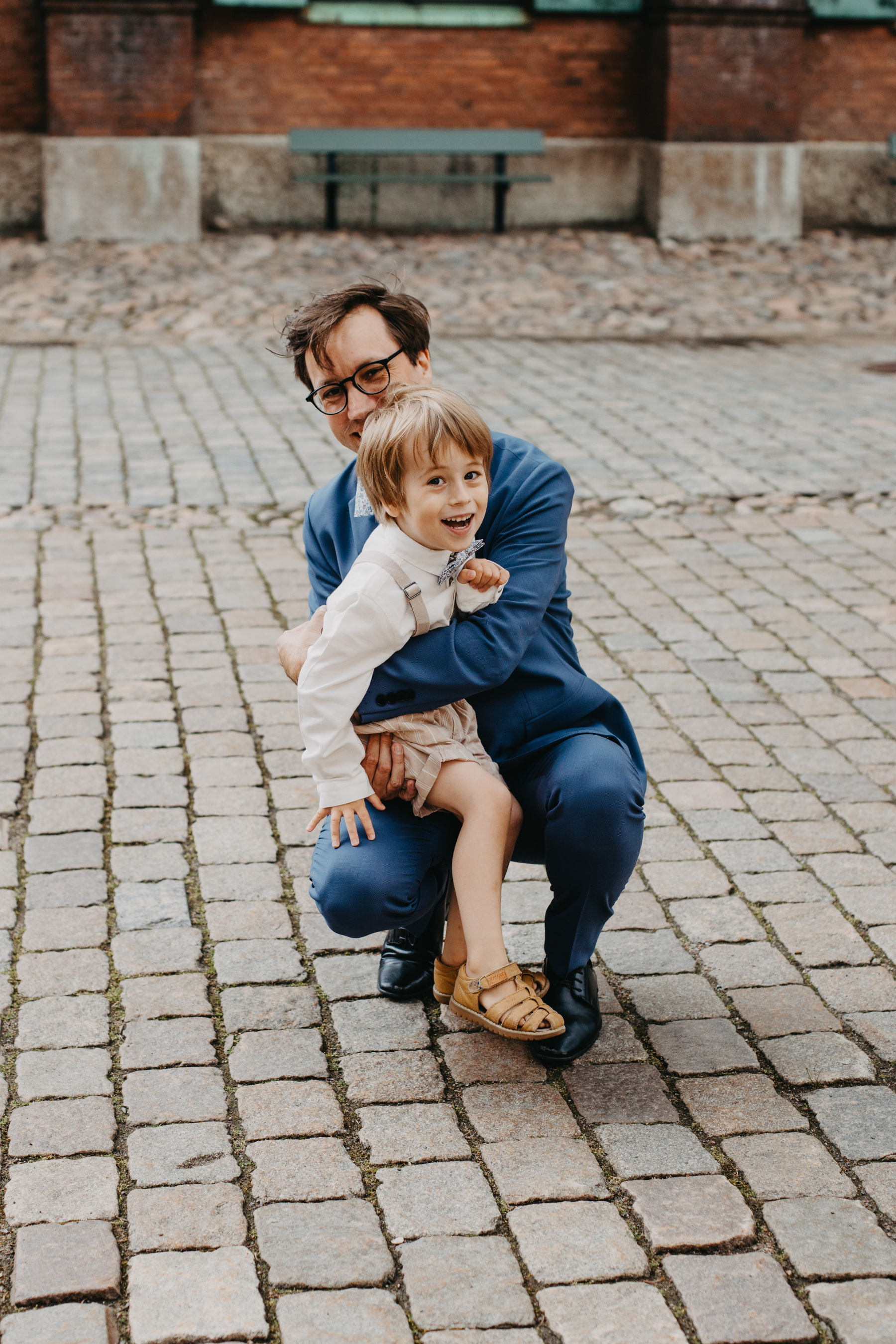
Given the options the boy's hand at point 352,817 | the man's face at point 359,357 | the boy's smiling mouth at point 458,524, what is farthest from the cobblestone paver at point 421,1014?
the man's face at point 359,357

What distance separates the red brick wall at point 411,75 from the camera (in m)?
15.1

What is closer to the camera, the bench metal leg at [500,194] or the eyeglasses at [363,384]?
the eyeglasses at [363,384]

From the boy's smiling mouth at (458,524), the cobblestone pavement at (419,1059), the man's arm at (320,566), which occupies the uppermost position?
the boy's smiling mouth at (458,524)

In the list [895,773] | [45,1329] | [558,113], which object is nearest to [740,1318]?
[45,1329]

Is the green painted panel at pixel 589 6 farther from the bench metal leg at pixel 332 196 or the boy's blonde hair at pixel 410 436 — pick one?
the boy's blonde hair at pixel 410 436

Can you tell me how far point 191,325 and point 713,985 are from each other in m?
9.51

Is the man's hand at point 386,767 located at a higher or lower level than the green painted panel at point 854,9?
lower

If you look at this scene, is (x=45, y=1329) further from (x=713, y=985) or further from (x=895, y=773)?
(x=895, y=773)

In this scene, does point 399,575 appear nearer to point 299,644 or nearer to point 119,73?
point 299,644

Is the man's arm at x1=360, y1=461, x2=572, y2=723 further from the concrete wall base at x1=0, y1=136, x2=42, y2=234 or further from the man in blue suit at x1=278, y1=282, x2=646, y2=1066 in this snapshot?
the concrete wall base at x1=0, y1=136, x2=42, y2=234

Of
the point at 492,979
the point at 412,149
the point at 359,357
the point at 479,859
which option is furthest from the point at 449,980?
the point at 412,149

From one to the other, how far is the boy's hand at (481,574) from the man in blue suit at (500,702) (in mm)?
74

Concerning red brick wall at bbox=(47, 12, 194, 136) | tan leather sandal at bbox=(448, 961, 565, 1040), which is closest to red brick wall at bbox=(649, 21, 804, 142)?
red brick wall at bbox=(47, 12, 194, 136)

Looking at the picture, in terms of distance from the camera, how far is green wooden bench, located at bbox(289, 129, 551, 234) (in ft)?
49.0
